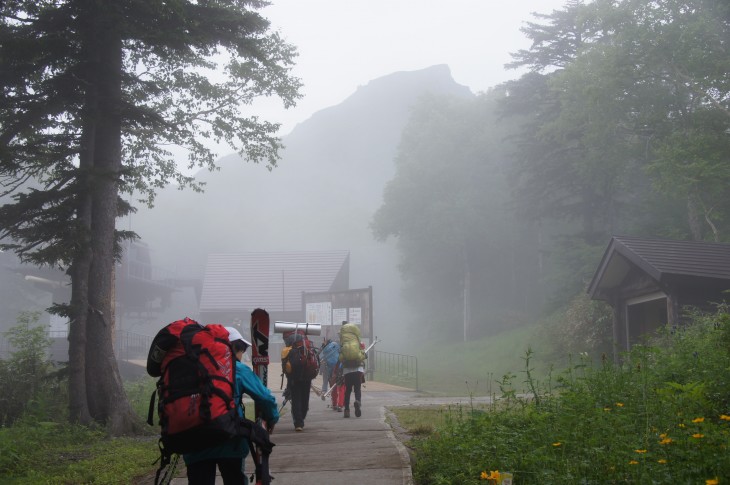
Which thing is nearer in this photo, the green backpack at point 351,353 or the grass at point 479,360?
the green backpack at point 351,353

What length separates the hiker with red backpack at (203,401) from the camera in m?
4.43

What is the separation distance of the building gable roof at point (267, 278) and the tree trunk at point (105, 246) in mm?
32480

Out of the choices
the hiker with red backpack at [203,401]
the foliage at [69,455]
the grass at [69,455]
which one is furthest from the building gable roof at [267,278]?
the hiker with red backpack at [203,401]

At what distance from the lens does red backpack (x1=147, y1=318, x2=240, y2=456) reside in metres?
4.41

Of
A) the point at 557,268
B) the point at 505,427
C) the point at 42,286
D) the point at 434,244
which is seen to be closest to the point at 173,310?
the point at 42,286

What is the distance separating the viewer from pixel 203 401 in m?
4.42

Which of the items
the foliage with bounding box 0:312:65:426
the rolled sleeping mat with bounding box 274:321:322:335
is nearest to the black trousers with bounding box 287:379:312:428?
the rolled sleeping mat with bounding box 274:321:322:335

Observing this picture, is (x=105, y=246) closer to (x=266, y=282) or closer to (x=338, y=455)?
(x=338, y=455)

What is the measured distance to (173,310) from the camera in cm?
7194

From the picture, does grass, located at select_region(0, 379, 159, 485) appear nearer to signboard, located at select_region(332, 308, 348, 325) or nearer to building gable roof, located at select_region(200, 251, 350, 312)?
signboard, located at select_region(332, 308, 348, 325)

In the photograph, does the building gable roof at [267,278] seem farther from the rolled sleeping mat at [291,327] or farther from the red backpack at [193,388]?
the red backpack at [193,388]

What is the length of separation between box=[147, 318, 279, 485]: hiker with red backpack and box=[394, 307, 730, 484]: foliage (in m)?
2.15

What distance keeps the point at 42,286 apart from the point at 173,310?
1060 inches

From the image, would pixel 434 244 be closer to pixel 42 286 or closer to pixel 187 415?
pixel 42 286
